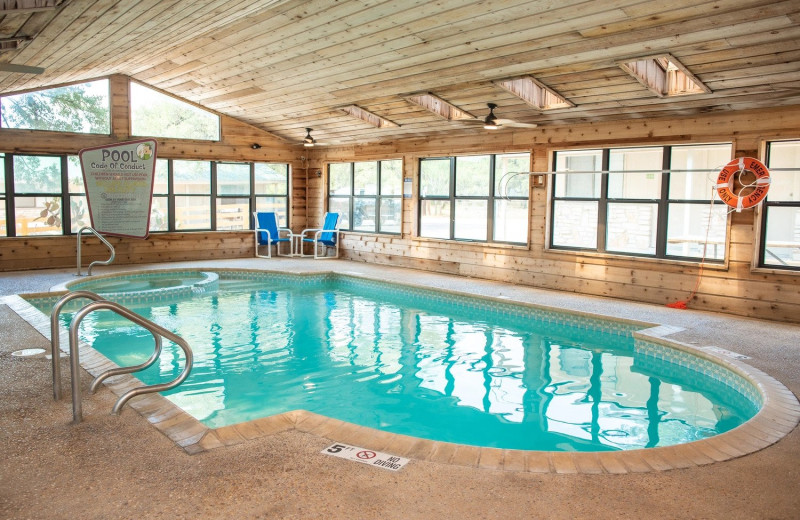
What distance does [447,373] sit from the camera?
4.90m

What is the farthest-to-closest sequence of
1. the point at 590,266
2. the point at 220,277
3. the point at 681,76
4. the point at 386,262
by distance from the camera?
the point at 386,262, the point at 220,277, the point at 590,266, the point at 681,76

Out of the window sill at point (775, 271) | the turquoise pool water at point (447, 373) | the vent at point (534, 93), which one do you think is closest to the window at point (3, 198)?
the turquoise pool water at point (447, 373)

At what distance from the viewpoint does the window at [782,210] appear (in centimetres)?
588

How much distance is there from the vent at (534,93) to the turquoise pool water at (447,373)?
7.82 feet

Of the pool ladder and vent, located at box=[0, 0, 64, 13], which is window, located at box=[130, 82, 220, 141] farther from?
the pool ladder

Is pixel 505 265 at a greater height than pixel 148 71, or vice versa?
pixel 148 71

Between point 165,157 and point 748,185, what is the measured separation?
28.3ft

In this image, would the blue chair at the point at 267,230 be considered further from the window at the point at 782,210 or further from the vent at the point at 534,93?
the window at the point at 782,210

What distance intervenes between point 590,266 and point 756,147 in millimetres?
2256

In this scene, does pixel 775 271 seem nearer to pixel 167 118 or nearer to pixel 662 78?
pixel 662 78

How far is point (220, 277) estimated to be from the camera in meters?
9.28

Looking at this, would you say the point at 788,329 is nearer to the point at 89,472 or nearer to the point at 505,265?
the point at 505,265

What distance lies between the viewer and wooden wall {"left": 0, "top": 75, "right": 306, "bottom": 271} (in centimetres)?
886

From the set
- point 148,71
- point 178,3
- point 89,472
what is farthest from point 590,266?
point 148,71
